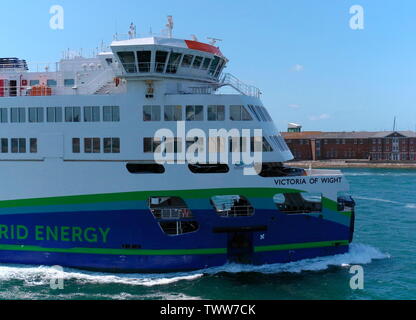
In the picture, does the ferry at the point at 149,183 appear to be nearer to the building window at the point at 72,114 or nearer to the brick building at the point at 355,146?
the building window at the point at 72,114

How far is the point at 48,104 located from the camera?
16562 mm

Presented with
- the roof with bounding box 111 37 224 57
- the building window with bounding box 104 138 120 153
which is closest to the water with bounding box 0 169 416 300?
the building window with bounding box 104 138 120 153

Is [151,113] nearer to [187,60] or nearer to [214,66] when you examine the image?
[187,60]

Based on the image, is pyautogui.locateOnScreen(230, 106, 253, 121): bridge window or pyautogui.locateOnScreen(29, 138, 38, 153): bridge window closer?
pyautogui.locateOnScreen(230, 106, 253, 121): bridge window

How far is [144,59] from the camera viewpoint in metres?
16.1

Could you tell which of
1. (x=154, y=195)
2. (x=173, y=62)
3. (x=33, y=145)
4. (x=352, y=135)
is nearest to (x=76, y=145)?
(x=33, y=145)

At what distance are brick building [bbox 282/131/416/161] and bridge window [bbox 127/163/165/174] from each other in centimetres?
7271

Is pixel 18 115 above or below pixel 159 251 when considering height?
above

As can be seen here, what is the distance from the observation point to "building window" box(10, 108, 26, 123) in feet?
55.1

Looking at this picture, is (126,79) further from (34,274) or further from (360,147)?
(360,147)

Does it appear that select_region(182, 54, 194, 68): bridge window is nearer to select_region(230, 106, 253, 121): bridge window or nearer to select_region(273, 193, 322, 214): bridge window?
select_region(230, 106, 253, 121): bridge window

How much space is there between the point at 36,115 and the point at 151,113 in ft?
14.1

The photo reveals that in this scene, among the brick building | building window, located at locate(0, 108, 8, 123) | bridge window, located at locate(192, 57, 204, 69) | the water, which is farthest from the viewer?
the brick building
